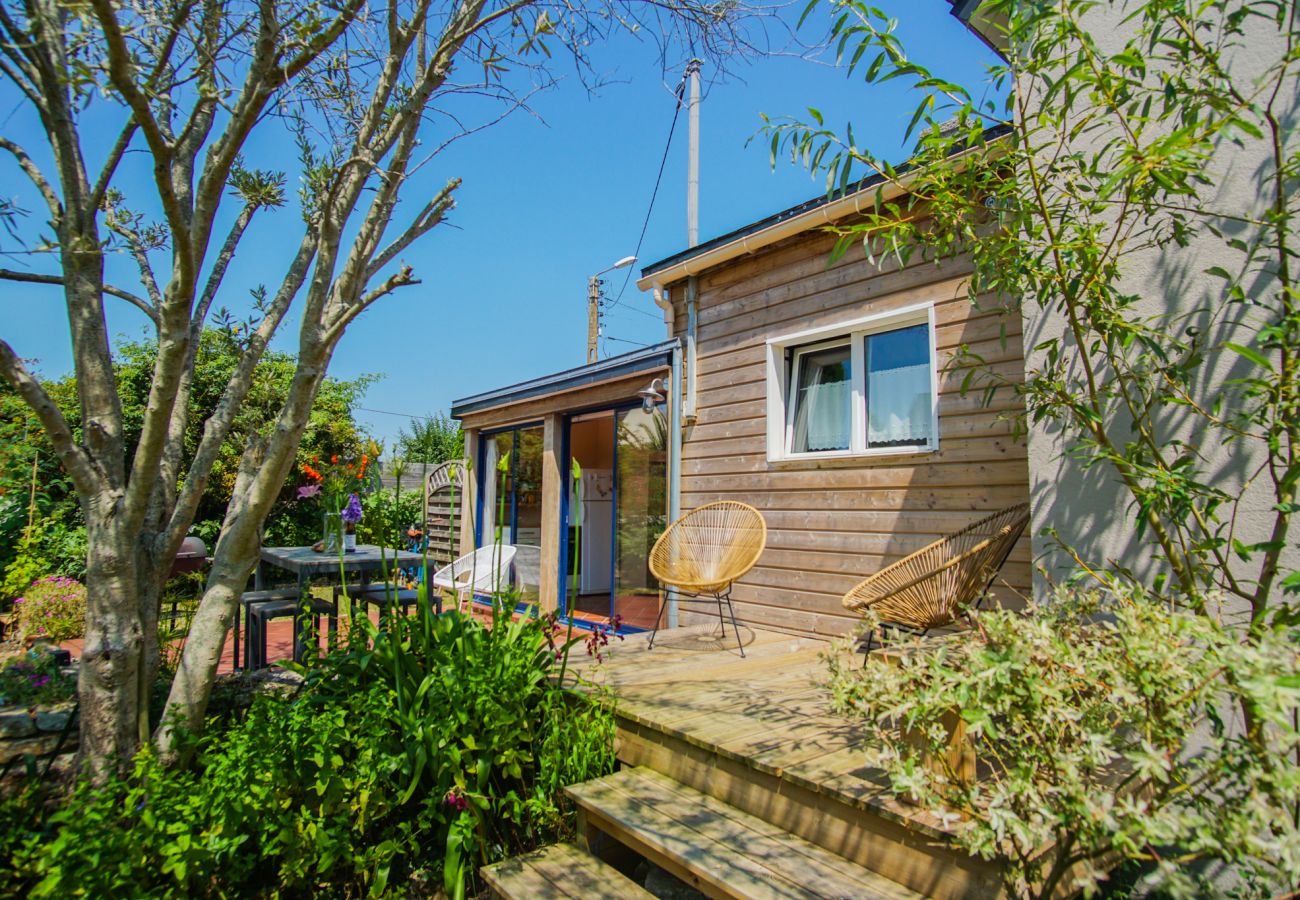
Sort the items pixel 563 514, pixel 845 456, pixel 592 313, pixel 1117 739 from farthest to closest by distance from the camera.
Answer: pixel 592 313 → pixel 563 514 → pixel 845 456 → pixel 1117 739

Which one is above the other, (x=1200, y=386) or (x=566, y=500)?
(x=1200, y=386)

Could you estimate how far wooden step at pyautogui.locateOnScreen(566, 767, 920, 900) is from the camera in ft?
5.92

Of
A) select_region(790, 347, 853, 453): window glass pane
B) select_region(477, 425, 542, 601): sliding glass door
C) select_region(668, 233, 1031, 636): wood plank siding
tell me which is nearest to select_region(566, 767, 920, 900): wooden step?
select_region(668, 233, 1031, 636): wood plank siding

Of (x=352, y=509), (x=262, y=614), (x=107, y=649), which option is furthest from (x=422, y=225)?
(x=262, y=614)

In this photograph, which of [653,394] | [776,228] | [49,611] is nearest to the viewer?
[776,228]

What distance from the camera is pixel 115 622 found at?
7.16ft

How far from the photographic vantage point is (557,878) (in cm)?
216

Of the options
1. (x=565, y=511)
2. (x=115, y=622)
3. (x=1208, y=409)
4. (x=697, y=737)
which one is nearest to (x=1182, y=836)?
(x=697, y=737)

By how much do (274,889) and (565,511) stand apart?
517 cm

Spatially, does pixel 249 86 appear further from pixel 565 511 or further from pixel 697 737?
pixel 565 511

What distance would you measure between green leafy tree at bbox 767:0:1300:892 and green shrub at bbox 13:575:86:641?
18.3 ft

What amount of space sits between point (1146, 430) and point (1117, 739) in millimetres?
1353

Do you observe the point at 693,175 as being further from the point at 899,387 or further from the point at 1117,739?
the point at 1117,739

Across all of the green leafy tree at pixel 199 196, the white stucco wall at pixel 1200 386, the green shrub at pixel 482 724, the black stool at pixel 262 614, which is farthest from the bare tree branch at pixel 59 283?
the white stucco wall at pixel 1200 386
